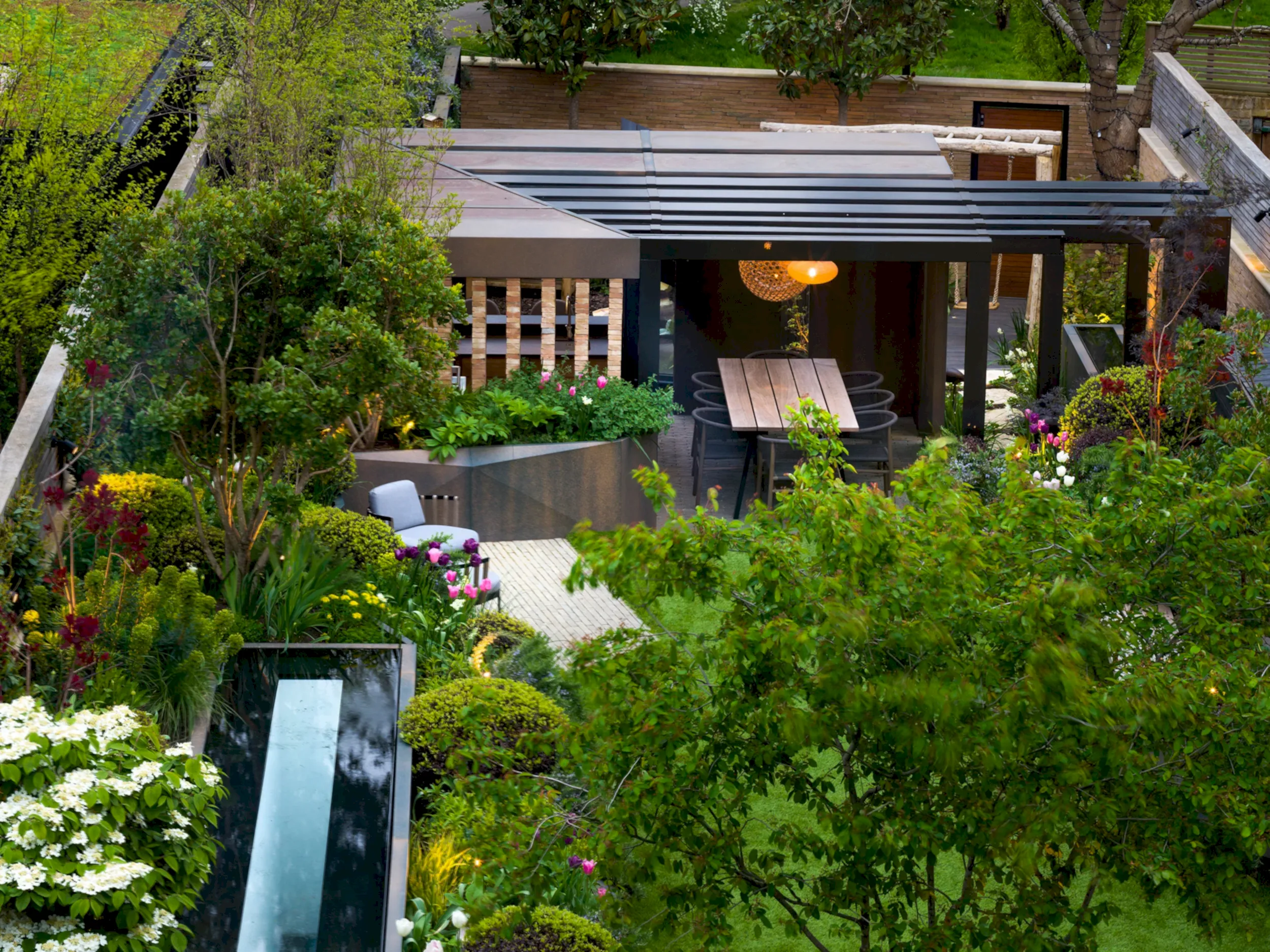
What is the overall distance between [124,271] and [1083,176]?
65.6ft

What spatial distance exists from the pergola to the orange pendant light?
0.75 metres

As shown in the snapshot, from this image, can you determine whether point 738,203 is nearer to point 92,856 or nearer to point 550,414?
point 550,414

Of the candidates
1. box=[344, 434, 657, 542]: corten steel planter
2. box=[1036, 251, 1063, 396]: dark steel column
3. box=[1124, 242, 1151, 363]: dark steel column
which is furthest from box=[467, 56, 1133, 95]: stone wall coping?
box=[344, 434, 657, 542]: corten steel planter

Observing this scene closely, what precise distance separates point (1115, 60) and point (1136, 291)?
8.68 meters

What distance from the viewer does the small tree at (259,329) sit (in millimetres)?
7500

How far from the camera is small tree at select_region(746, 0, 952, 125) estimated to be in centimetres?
2261

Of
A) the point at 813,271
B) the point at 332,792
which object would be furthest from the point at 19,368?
the point at 813,271

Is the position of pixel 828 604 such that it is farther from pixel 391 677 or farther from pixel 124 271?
pixel 124 271

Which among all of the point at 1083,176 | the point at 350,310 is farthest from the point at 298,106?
the point at 1083,176

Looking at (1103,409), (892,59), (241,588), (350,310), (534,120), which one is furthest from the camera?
(534,120)

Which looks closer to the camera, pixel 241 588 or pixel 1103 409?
pixel 241 588

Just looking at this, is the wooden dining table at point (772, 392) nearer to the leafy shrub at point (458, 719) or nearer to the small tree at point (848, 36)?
the leafy shrub at point (458, 719)

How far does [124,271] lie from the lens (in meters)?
8.01

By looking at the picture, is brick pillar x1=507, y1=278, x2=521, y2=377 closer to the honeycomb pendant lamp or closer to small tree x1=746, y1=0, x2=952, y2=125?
the honeycomb pendant lamp
